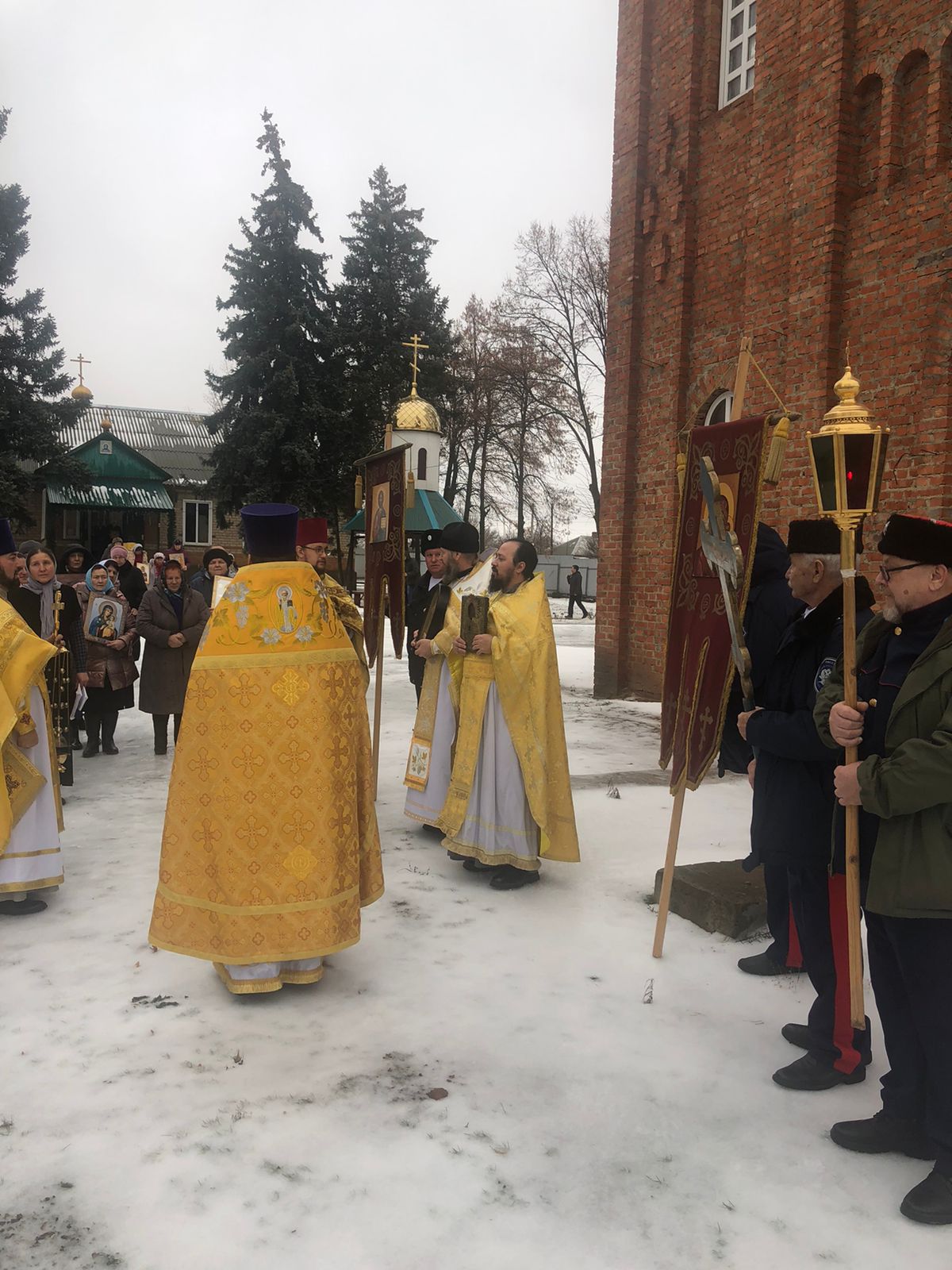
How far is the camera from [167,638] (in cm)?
873

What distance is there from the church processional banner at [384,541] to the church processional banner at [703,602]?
9.21 ft

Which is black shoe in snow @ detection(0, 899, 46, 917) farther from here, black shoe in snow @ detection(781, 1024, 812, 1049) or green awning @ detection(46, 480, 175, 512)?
green awning @ detection(46, 480, 175, 512)

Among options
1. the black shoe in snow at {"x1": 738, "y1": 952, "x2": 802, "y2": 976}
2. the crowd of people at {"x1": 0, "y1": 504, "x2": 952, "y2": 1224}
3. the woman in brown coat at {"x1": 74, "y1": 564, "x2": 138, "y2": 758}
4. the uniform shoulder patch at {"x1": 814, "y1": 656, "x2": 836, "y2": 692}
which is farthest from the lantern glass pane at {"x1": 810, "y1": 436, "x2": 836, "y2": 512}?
the woman in brown coat at {"x1": 74, "y1": 564, "x2": 138, "y2": 758}

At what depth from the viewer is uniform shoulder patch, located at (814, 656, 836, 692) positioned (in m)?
3.37

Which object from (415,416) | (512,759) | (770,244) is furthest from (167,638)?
(415,416)

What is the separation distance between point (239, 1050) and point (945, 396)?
7199 millimetres

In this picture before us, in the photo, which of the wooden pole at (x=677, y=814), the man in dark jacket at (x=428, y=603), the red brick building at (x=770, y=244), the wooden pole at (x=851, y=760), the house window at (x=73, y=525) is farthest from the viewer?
the house window at (x=73, y=525)

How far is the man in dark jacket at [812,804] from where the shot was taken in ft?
11.2

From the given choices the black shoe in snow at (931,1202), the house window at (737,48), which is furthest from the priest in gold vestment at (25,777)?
the house window at (737,48)

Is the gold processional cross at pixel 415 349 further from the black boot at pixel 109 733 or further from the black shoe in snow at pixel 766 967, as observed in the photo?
the black shoe in snow at pixel 766 967

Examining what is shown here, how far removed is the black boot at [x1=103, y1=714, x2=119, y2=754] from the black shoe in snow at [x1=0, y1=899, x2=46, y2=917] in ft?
13.7

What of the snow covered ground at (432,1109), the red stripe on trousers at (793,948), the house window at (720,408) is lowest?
the snow covered ground at (432,1109)

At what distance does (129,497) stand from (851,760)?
45034mm

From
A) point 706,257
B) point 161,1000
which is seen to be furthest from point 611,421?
point 161,1000
